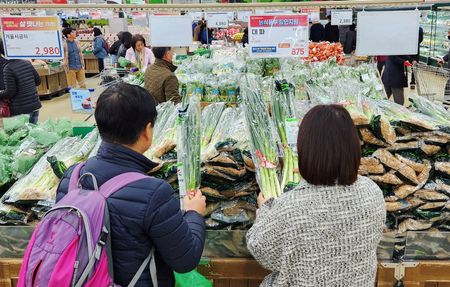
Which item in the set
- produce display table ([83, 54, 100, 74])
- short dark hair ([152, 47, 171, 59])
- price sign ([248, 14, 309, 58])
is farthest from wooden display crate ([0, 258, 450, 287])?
produce display table ([83, 54, 100, 74])

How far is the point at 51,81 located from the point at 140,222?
1008 centimetres

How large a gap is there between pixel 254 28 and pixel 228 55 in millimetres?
2958

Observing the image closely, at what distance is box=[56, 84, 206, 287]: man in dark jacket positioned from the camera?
56.3 inches

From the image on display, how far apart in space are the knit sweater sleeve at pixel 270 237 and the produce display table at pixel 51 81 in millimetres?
9660

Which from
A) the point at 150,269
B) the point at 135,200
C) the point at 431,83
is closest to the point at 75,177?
the point at 135,200

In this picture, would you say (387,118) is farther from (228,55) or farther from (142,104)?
(228,55)

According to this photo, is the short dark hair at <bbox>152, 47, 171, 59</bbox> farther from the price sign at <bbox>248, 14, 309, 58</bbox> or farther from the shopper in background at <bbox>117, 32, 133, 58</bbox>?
the shopper in background at <bbox>117, 32, 133, 58</bbox>

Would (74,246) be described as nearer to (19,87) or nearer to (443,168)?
(443,168)

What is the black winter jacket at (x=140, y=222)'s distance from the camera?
1.43 meters

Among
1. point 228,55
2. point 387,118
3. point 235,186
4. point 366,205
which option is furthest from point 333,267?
point 228,55

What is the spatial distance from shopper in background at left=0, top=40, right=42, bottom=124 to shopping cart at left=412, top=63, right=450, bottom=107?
4714 millimetres

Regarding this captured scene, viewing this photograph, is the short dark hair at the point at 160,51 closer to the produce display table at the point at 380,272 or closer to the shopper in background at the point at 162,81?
the shopper in background at the point at 162,81

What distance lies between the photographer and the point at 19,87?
5.33 m

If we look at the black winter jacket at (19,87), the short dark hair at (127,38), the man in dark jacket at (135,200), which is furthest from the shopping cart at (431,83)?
the short dark hair at (127,38)
